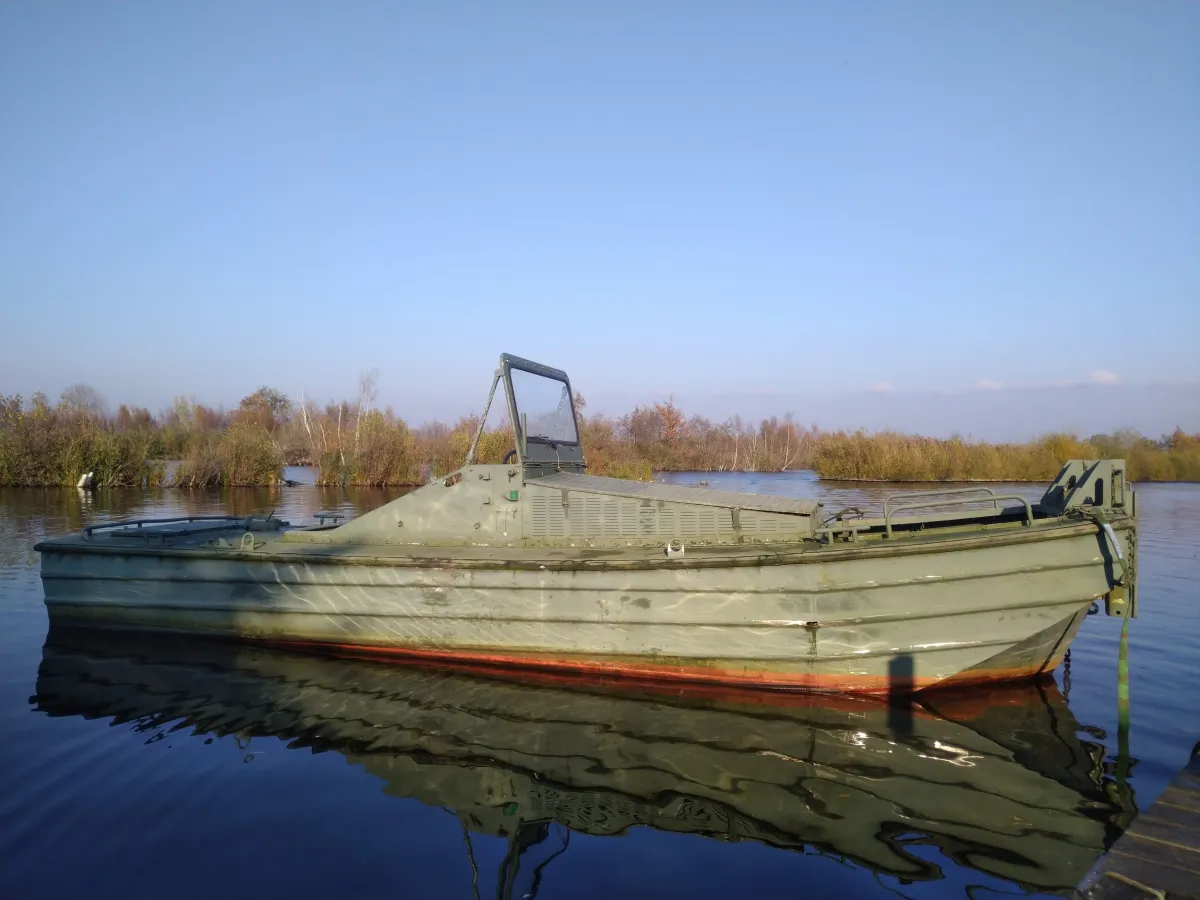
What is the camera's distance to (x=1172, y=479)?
4128cm

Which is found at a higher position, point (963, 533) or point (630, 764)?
point (963, 533)

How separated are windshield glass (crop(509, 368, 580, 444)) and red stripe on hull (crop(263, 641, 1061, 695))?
2.71 meters

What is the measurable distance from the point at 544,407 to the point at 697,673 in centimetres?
392

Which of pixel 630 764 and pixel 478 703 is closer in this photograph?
pixel 630 764

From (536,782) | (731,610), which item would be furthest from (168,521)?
(731,610)

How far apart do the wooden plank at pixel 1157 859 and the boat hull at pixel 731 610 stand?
2.32 m

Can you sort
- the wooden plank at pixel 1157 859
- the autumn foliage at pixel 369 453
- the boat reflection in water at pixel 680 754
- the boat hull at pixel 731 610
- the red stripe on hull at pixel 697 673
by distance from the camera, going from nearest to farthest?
the wooden plank at pixel 1157 859 → the boat reflection in water at pixel 680 754 → the boat hull at pixel 731 610 → the red stripe on hull at pixel 697 673 → the autumn foliage at pixel 369 453

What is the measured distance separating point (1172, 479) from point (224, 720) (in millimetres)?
49566

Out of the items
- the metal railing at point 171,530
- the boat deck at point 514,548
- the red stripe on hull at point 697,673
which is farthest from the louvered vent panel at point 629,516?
the metal railing at point 171,530

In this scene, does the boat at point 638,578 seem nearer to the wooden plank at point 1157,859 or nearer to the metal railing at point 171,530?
the metal railing at point 171,530

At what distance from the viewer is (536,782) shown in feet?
18.6

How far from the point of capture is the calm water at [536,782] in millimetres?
4469

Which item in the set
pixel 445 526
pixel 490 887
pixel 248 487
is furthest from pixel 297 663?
pixel 248 487

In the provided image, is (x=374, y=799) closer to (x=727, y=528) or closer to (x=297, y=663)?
(x=297, y=663)
